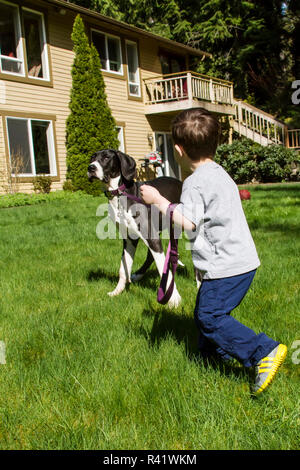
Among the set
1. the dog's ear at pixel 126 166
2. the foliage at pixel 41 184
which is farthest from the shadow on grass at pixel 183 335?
the foliage at pixel 41 184

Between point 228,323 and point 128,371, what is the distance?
652 millimetres

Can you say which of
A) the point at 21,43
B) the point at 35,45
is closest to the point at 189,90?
the point at 35,45

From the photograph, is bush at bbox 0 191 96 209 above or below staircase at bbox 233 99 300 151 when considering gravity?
below

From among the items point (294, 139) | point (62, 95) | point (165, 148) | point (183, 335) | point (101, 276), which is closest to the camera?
point (183, 335)

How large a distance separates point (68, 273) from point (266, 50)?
1134 inches

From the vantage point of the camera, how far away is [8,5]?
48.9 ft

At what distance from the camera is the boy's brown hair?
Result: 7.77ft

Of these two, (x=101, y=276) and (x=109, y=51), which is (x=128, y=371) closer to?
(x=101, y=276)

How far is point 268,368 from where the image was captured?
86.5 inches

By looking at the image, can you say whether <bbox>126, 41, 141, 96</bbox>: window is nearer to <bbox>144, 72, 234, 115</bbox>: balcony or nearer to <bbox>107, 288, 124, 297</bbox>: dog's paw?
<bbox>144, 72, 234, 115</bbox>: balcony

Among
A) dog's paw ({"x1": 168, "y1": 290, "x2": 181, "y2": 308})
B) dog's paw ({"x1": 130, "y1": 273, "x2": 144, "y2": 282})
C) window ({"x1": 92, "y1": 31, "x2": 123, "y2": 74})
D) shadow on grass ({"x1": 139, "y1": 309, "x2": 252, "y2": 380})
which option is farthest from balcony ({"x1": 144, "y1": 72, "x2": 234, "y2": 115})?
shadow on grass ({"x1": 139, "y1": 309, "x2": 252, "y2": 380})

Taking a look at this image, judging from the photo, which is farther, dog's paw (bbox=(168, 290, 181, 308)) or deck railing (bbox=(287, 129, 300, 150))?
deck railing (bbox=(287, 129, 300, 150))

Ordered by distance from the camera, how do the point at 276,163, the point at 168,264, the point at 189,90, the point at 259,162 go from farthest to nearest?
the point at 259,162, the point at 276,163, the point at 189,90, the point at 168,264

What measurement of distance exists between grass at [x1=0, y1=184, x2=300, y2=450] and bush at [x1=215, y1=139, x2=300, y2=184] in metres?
16.1
